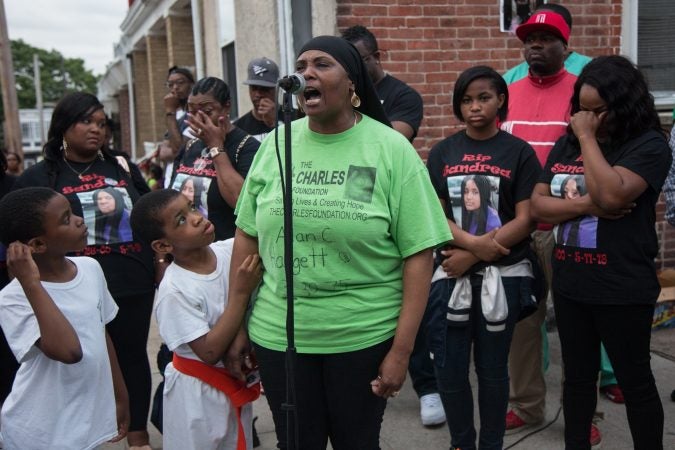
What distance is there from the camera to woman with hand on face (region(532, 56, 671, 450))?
2949 millimetres

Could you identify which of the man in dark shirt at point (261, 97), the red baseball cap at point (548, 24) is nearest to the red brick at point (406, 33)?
the man in dark shirt at point (261, 97)

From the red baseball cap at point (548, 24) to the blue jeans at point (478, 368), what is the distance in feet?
4.65

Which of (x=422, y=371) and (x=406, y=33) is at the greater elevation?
(x=406, y=33)

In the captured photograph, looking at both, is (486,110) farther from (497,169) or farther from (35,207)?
(35,207)

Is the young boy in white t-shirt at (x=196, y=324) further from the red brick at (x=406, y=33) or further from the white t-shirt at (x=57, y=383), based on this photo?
the red brick at (x=406, y=33)

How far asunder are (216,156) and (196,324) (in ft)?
3.60

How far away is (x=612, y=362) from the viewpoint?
121 inches

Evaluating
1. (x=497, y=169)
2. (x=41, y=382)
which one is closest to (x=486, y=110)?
(x=497, y=169)

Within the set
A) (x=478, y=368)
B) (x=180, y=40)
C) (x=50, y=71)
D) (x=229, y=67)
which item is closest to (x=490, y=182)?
(x=478, y=368)

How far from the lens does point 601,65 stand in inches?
122

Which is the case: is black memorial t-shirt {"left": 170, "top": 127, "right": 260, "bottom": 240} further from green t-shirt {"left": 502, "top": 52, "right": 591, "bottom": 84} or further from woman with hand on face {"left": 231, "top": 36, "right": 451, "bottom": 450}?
green t-shirt {"left": 502, "top": 52, "right": 591, "bottom": 84}

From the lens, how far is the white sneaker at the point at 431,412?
4.20 metres

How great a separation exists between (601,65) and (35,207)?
2.44 metres

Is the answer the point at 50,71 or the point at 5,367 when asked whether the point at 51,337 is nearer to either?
the point at 5,367
